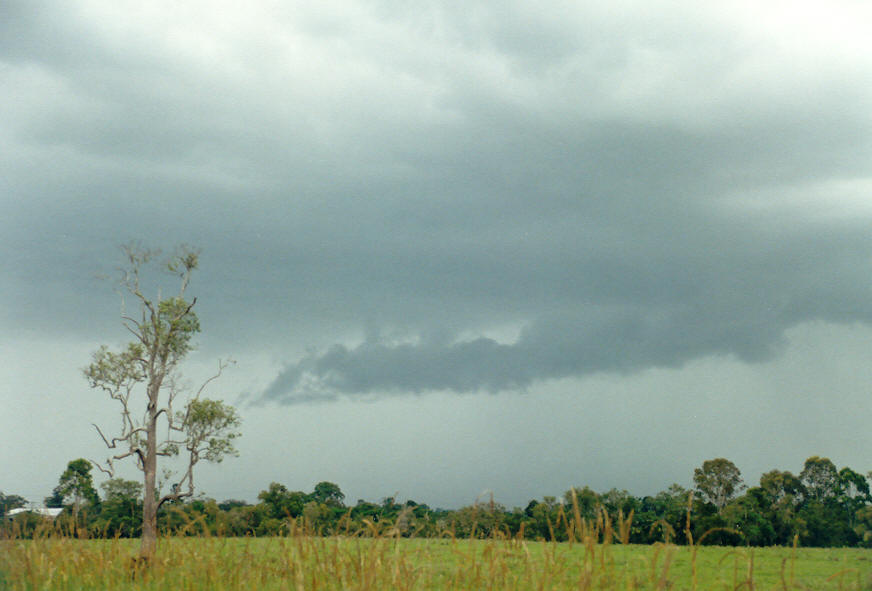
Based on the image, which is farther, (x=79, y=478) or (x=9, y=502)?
(x=79, y=478)

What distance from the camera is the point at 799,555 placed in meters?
26.6

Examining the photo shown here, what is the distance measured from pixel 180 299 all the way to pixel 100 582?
106 feet

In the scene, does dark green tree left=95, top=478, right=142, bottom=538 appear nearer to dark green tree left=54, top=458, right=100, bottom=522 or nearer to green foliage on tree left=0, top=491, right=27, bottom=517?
dark green tree left=54, top=458, right=100, bottom=522

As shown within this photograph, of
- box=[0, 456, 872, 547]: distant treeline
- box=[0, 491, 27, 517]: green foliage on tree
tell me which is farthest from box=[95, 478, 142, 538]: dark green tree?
box=[0, 491, 27, 517]: green foliage on tree

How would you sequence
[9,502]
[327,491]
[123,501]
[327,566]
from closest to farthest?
[327,566] → [9,502] → [123,501] → [327,491]

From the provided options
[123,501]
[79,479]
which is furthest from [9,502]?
[79,479]

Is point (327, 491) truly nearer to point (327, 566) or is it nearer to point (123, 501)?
point (123, 501)

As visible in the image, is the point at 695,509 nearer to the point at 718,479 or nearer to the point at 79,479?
the point at 718,479

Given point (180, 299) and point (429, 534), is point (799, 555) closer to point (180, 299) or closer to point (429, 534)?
point (429, 534)

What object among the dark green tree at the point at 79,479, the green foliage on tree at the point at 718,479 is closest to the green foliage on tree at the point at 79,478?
the dark green tree at the point at 79,479

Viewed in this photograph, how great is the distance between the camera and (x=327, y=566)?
6.92 meters

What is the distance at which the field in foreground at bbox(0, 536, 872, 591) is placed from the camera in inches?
238

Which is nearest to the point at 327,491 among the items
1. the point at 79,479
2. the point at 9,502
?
the point at 79,479

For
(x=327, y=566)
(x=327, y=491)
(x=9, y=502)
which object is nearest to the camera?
(x=327, y=566)
